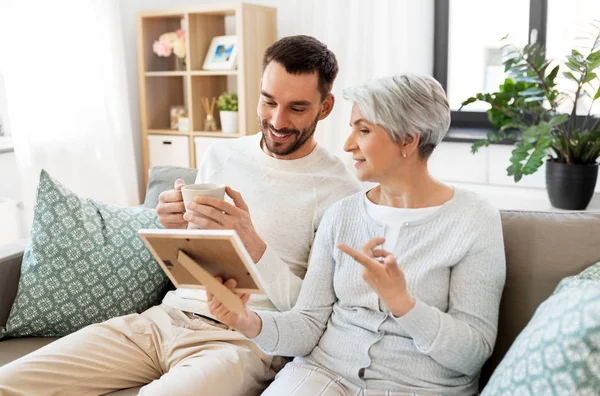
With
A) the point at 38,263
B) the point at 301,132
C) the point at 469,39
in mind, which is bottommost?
the point at 38,263

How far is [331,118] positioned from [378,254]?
2286mm

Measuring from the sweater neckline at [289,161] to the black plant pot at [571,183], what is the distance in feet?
3.91

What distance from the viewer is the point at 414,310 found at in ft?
4.09

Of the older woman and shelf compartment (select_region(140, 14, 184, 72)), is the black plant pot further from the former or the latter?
shelf compartment (select_region(140, 14, 184, 72))

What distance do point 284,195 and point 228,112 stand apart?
203 cm

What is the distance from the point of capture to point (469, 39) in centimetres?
351

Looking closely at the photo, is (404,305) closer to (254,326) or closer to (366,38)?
(254,326)

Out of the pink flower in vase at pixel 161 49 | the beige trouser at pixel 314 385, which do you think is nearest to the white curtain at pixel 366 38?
the pink flower in vase at pixel 161 49

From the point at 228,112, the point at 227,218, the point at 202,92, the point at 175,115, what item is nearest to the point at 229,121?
the point at 228,112

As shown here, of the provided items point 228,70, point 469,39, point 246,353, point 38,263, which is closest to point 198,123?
point 228,70

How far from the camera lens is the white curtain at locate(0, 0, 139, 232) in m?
3.23

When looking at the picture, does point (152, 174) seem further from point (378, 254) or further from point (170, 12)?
point (170, 12)

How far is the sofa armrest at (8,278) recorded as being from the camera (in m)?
1.79

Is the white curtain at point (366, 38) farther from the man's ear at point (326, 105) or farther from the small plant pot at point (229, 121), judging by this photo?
the man's ear at point (326, 105)
